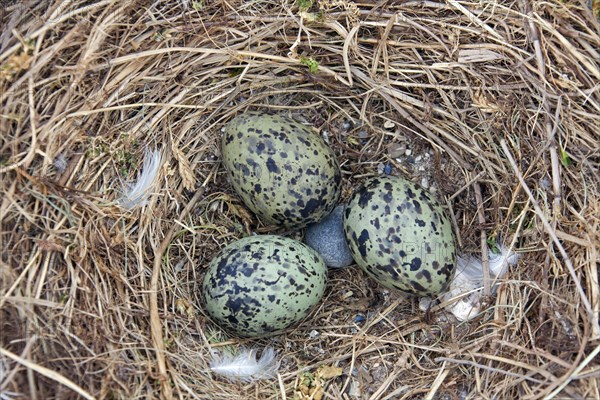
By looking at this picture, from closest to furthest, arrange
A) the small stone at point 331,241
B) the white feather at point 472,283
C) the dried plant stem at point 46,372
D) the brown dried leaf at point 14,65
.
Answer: the dried plant stem at point 46,372
the brown dried leaf at point 14,65
the white feather at point 472,283
the small stone at point 331,241

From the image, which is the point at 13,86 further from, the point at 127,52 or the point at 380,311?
the point at 380,311

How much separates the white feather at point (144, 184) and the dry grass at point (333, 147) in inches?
1.6

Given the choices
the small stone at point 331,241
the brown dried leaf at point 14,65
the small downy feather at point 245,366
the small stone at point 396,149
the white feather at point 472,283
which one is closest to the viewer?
the brown dried leaf at point 14,65

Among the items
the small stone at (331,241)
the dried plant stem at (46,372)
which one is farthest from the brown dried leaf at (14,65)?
the small stone at (331,241)

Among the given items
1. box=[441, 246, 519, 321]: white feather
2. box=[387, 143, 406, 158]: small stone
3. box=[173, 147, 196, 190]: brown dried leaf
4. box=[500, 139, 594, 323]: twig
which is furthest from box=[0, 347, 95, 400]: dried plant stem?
box=[500, 139, 594, 323]: twig

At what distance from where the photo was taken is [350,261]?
3039mm

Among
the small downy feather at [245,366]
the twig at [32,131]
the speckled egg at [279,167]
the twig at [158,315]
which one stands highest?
the twig at [32,131]

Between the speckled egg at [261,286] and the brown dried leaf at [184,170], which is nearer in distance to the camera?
the speckled egg at [261,286]

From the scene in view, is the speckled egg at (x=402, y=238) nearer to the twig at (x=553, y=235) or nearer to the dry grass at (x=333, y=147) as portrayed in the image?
the dry grass at (x=333, y=147)

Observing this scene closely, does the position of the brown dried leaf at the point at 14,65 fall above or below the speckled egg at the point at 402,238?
above

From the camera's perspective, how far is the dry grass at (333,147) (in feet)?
8.16

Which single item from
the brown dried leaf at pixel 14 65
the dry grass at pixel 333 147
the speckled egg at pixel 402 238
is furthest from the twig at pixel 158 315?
the brown dried leaf at pixel 14 65

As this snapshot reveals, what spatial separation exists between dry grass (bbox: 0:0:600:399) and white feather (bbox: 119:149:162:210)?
0.13 feet

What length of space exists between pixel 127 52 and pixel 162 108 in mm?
300
